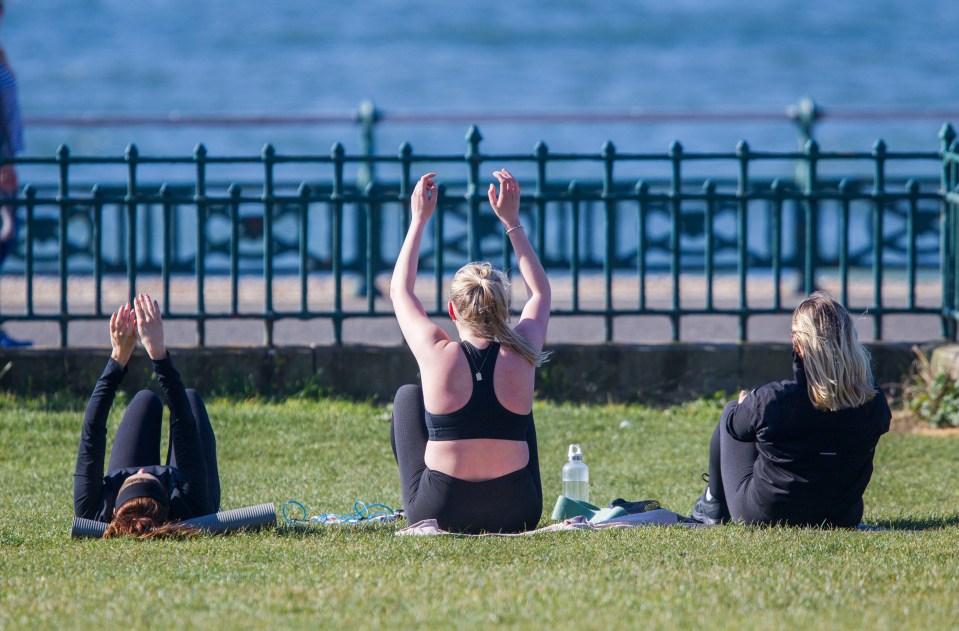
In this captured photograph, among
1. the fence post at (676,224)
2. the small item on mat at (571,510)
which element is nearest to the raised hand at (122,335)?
the small item on mat at (571,510)

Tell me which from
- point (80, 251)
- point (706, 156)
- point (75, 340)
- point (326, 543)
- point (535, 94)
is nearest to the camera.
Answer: point (326, 543)

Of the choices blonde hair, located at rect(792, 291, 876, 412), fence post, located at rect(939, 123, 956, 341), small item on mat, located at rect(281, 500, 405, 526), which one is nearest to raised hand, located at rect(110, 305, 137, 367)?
small item on mat, located at rect(281, 500, 405, 526)

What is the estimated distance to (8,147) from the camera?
8391 mm

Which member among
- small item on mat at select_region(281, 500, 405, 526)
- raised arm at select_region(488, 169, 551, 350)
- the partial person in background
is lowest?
small item on mat at select_region(281, 500, 405, 526)

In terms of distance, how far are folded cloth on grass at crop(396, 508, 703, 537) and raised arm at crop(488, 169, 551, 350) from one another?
0.68 meters

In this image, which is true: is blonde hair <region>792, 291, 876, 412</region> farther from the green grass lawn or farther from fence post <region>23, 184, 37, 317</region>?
fence post <region>23, 184, 37, 317</region>

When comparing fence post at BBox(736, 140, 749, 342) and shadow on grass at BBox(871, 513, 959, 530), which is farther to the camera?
fence post at BBox(736, 140, 749, 342)

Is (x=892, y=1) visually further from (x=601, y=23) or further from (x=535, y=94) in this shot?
(x=535, y=94)

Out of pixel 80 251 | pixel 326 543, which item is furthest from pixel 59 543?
Answer: pixel 80 251

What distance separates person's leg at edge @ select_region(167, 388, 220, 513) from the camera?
5195 millimetres

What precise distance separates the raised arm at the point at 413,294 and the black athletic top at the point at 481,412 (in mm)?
140

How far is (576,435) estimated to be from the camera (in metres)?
7.30

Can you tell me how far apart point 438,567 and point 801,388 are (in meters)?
1.49

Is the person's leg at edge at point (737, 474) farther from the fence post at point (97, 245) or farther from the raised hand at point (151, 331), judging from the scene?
the fence post at point (97, 245)
